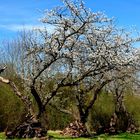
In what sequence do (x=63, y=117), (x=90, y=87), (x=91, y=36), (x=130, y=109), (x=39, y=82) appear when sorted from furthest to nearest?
1. (x=130, y=109)
2. (x=63, y=117)
3. (x=90, y=87)
4. (x=39, y=82)
5. (x=91, y=36)

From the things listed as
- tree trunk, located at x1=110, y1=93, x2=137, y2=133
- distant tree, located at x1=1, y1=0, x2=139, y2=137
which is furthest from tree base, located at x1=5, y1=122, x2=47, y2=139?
tree trunk, located at x1=110, y1=93, x2=137, y2=133

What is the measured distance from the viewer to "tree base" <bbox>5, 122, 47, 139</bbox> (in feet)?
76.9

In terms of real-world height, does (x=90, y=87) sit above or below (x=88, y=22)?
below

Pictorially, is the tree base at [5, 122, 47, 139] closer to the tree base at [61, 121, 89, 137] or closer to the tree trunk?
the tree base at [61, 121, 89, 137]

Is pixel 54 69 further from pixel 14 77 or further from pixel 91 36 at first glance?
pixel 91 36

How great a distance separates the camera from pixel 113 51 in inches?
987

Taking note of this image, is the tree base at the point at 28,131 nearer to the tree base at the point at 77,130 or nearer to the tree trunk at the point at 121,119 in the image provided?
the tree base at the point at 77,130

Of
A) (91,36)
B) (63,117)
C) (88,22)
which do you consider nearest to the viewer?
(88,22)

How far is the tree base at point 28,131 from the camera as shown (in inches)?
923

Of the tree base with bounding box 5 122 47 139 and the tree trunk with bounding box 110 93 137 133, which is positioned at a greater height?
the tree trunk with bounding box 110 93 137 133

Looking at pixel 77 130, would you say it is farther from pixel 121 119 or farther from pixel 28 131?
pixel 121 119

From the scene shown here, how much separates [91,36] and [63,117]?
1042 centimetres

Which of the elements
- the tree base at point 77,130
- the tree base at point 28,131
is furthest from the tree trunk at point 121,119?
the tree base at point 28,131

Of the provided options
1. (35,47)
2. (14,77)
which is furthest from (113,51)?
(14,77)
